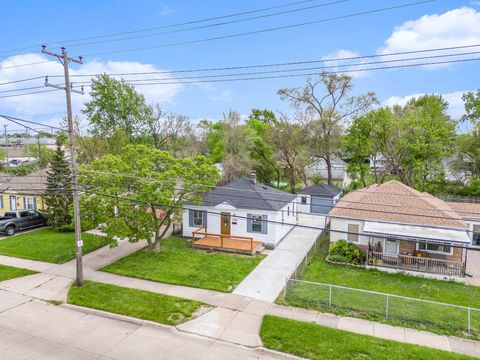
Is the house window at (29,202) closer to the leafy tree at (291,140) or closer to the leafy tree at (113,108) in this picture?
the leafy tree at (113,108)

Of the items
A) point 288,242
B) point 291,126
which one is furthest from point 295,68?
point 291,126

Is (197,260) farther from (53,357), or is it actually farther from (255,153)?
(255,153)

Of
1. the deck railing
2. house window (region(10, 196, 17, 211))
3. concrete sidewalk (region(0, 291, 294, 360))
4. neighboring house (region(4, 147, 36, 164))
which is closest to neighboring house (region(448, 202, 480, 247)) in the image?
the deck railing

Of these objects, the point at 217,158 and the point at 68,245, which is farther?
the point at 217,158

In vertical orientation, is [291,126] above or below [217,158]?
above

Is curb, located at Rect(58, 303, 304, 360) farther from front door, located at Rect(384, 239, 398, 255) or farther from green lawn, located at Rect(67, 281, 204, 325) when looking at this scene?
front door, located at Rect(384, 239, 398, 255)

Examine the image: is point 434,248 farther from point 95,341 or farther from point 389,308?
point 95,341

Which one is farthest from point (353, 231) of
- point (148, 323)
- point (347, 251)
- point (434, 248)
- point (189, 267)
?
point (148, 323)
